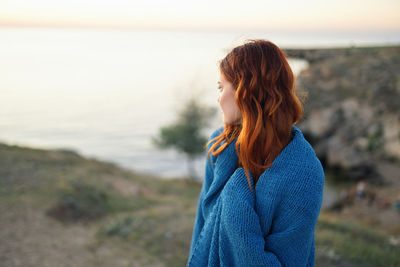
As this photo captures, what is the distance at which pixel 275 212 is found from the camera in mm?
1729

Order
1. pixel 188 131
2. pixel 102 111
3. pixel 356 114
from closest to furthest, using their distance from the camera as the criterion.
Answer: pixel 356 114
pixel 188 131
pixel 102 111

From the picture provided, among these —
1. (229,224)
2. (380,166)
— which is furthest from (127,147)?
(229,224)

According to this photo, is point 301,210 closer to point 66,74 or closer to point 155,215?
point 155,215

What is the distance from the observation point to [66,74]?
60.6 metres

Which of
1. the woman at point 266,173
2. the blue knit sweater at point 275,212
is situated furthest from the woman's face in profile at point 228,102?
the blue knit sweater at point 275,212

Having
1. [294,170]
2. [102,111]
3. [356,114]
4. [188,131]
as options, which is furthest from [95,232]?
[102,111]

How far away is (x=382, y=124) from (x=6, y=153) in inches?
842

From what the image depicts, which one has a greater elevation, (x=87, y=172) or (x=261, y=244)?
(x=261, y=244)

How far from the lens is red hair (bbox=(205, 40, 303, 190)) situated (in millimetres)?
1689

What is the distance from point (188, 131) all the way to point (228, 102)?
1962 cm

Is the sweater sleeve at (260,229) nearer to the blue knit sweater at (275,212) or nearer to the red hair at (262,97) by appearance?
the blue knit sweater at (275,212)

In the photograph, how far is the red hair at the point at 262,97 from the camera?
5.54 ft

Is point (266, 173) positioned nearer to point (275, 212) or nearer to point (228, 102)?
point (275, 212)

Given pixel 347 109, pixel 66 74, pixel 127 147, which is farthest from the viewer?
pixel 66 74
